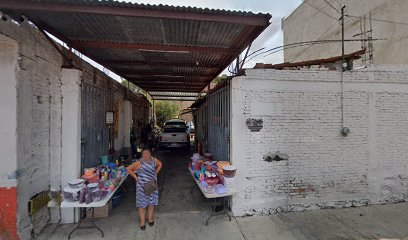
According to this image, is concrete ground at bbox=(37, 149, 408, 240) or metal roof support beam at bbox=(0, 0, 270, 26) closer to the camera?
metal roof support beam at bbox=(0, 0, 270, 26)

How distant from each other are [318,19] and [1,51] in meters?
14.5

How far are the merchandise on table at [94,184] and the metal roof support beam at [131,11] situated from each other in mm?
2972

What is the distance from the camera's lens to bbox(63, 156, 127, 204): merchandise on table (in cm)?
440

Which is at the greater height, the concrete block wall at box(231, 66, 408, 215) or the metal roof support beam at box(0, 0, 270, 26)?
the metal roof support beam at box(0, 0, 270, 26)

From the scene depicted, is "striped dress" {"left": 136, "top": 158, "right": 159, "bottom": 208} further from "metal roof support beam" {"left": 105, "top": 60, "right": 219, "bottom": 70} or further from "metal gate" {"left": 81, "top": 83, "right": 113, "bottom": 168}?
"metal roof support beam" {"left": 105, "top": 60, "right": 219, "bottom": 70}

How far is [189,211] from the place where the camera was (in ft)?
18.3

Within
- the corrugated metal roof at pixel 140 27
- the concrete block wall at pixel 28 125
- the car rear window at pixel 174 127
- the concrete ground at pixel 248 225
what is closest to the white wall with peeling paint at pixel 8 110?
the concrete block wall at pixel 28 125

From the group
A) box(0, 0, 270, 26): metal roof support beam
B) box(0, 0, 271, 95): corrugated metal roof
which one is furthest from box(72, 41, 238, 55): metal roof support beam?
box(0, 0, 270, 26): metal roof support beam

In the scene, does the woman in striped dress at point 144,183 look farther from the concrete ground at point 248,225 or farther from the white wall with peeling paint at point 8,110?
the white wall with peeling paint at point 8,110

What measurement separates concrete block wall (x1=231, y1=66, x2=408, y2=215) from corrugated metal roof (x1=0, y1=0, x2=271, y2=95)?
1.12 meters

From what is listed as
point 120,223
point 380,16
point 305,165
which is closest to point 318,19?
point 380,16

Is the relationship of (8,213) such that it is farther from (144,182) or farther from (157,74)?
(157,74)

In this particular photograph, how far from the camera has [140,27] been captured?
4.50 meters

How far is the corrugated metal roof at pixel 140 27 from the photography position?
12.2 ft
